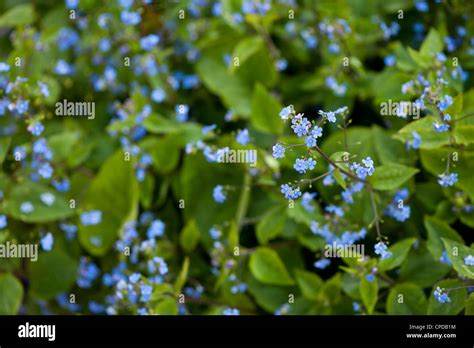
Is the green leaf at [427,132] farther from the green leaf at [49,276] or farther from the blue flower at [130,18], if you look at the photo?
the green leaf at [49,276]

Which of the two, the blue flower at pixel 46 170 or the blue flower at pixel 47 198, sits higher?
the blue flower at pixel 46 170

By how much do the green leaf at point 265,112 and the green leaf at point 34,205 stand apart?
2.59ft

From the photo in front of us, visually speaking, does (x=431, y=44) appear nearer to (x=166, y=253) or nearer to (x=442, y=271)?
(x=442, y=271)

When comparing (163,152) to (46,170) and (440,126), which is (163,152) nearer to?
(46,170)

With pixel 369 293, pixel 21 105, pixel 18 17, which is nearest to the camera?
pixel 369 293

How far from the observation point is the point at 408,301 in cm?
207

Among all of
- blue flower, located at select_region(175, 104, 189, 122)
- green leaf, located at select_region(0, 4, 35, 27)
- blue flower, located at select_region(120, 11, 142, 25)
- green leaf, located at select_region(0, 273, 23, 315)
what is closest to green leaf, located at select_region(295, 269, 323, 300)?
blue flower, located at select_region(175, 104, 189, 122)

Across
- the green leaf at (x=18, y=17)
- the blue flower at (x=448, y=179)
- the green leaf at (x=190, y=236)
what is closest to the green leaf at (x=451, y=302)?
the blue flower at (x=448, y=179)

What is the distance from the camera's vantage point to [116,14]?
290 cm

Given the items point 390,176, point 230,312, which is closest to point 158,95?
point 230,312

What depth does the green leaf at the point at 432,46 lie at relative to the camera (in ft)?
7.48

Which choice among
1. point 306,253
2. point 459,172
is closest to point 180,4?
point 306,253

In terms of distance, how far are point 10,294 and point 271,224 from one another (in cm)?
95

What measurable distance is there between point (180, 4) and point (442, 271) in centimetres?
158
